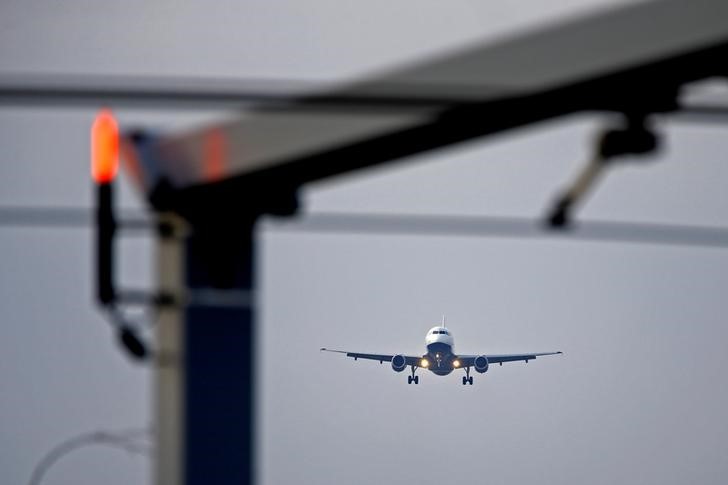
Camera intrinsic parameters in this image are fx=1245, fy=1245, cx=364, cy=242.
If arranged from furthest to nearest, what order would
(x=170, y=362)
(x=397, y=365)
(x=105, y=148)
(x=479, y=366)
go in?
(x=479, y=366) → (x=397, y=365) → (x=170, y=362) → (x=105, y=148)

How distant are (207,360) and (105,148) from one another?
1438 mm

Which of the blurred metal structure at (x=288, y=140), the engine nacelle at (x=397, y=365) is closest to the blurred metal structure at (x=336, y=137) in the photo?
the blurred metal structure at (x=288, y=140)

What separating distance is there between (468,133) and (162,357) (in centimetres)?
187

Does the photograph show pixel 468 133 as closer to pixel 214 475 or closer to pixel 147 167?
pixel 147 167

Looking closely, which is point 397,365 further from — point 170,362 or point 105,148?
point 105,148

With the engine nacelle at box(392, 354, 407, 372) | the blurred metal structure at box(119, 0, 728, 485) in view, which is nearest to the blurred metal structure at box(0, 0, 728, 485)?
the blurred metal structure at box(119, 0, 728, 485)

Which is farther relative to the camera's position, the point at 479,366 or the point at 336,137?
the point at 479,366

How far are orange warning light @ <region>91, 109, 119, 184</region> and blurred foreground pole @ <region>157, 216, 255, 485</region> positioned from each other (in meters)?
0.74

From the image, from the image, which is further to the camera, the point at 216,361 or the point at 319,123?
the point at 216,361

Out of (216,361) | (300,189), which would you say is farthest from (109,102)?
(216,361)

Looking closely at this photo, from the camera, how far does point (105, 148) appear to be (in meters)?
5.35

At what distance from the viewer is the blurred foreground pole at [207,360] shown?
6.14 metres

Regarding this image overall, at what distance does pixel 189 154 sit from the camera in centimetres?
596

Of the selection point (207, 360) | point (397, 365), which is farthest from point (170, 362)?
point (397, 365)
